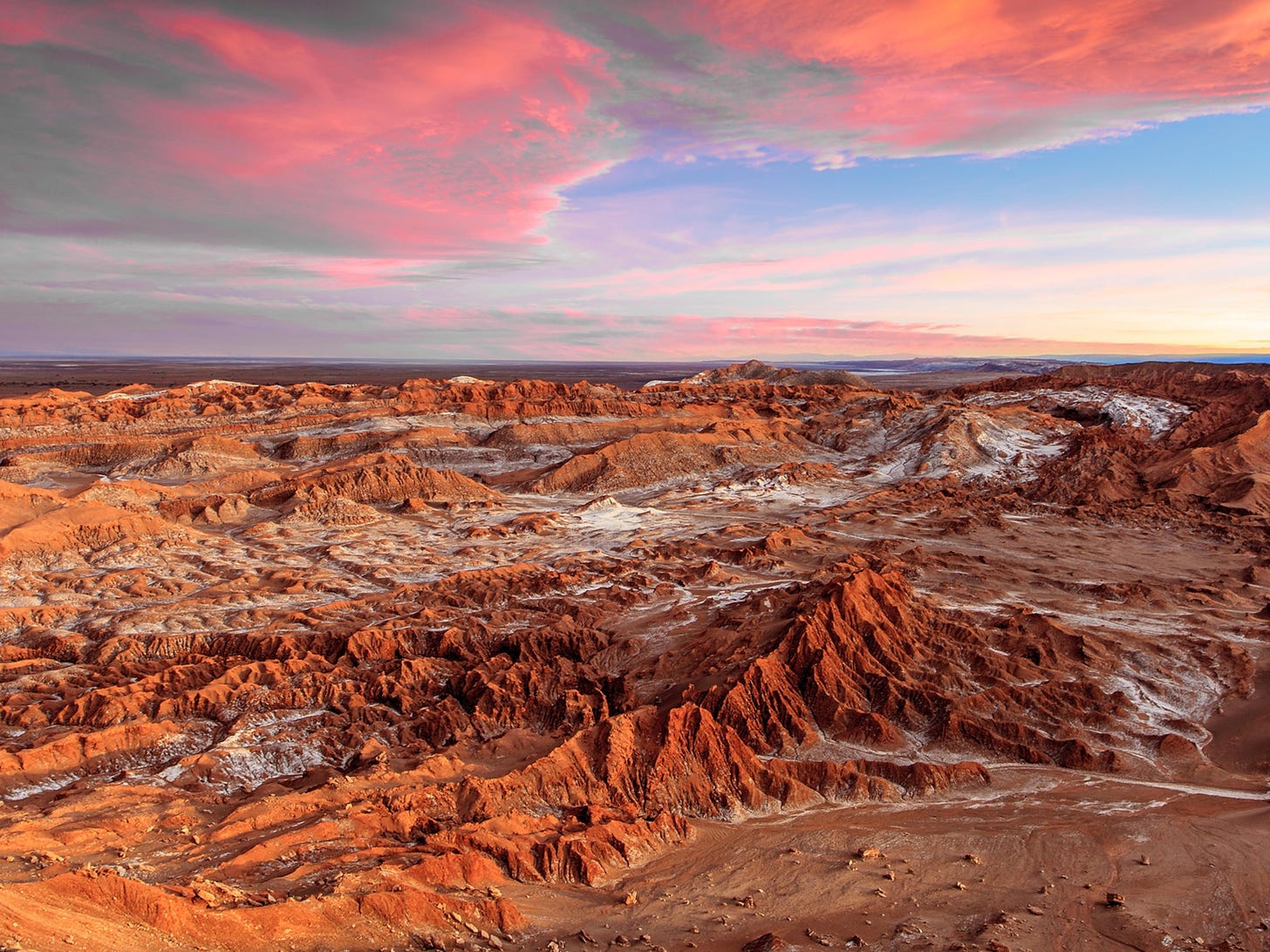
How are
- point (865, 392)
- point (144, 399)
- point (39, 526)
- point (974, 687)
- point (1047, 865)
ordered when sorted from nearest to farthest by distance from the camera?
point (1047, 865), point (974, 687), point (39, 526), point (144, 399), point (865, 392)

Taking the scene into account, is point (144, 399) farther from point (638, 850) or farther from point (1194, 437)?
point (1194, 437)

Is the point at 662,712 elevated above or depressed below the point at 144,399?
below

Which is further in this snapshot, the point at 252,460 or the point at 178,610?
the point at 252,460

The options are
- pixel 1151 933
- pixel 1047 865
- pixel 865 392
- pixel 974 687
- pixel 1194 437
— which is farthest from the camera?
pixel 865 392

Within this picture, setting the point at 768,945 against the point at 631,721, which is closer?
the point at 768,945

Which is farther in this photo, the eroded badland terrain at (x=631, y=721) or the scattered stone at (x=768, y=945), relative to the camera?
the eroded badland terrain at (x=631, y=721)

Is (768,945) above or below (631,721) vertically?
below

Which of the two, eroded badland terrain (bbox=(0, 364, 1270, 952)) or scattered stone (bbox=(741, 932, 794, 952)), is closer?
scattered stone (bbox=(741, 932, 794, 952))

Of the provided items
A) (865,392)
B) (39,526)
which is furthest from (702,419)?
(39,526)
